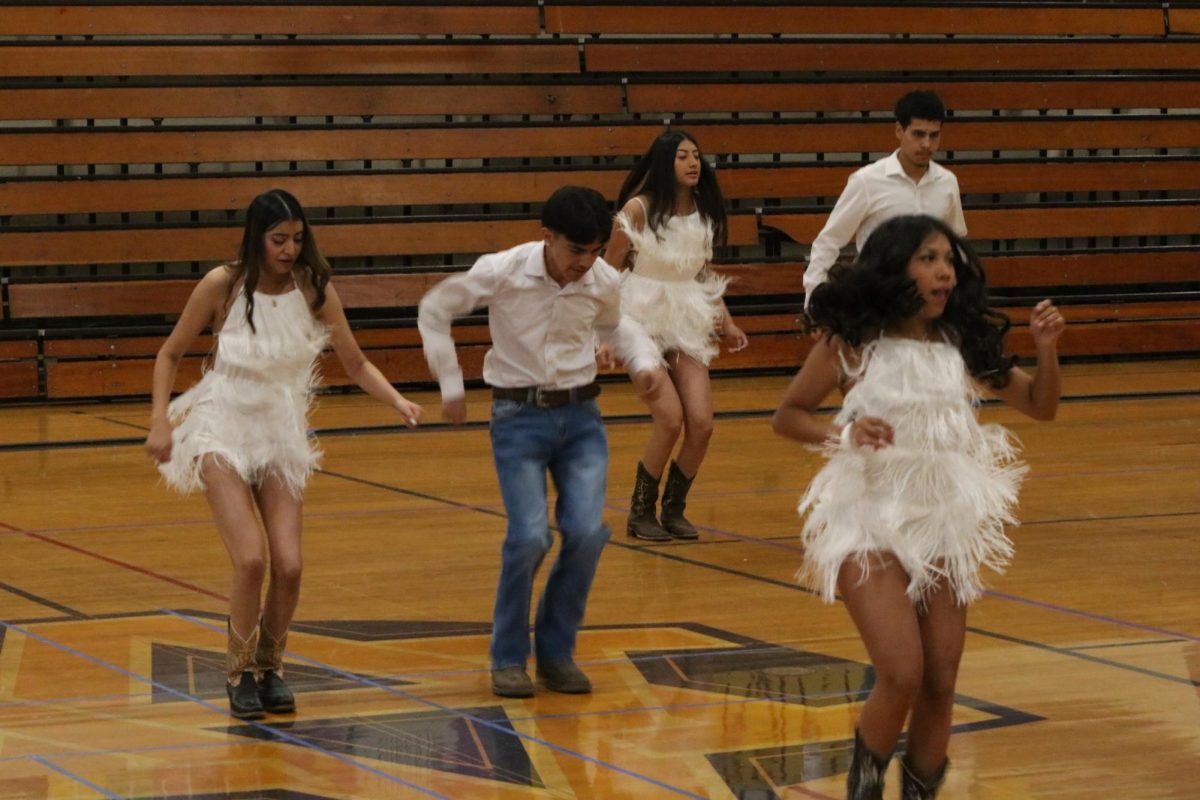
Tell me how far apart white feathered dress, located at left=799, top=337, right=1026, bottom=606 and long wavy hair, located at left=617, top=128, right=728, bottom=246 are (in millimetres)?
3521

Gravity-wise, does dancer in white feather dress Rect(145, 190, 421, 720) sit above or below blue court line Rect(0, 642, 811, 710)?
above

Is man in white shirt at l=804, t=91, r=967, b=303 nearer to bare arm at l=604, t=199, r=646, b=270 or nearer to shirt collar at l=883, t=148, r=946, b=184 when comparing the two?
shirt collar at l=883, t=148, r=946, b=184

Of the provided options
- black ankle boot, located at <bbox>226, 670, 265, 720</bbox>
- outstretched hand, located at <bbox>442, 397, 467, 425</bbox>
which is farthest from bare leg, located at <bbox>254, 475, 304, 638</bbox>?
outstretched hand, located at <bbox>442, 397, 467, 425</bbox>

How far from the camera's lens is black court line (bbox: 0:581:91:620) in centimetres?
587

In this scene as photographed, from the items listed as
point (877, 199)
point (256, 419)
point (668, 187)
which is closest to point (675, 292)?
point (668, 187)

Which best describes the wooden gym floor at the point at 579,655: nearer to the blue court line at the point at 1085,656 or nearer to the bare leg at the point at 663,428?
the blue court line at the point at 1085,656

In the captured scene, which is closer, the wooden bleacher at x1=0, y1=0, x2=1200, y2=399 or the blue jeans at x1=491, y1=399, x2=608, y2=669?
the blue jeans at x1=491, y1=399, x2=608, y2=669

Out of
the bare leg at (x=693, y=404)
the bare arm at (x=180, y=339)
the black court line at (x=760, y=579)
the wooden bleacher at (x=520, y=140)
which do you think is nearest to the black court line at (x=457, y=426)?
the black court line at (x=760, y=579)

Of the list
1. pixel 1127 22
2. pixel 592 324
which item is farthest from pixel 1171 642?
pixel 1127 22

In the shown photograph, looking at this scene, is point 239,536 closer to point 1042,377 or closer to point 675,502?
point 1042,377

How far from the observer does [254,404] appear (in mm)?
4777

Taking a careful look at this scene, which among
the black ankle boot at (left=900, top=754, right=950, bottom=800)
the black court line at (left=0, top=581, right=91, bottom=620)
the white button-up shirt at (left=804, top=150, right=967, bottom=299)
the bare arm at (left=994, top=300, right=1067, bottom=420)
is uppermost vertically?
the white button-up shirt at (left=804, top=150, right=967, bottom=299)

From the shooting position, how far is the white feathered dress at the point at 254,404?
4.73 meters

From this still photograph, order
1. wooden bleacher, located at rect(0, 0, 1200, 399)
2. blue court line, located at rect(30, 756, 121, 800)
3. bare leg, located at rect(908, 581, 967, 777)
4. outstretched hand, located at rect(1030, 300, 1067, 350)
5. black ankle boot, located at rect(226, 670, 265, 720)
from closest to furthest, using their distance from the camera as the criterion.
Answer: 1. bare leg, located at rect(908, 581, 967, 777)
2. outstretched hand, located at rect(1030, 300, 1067, 350)
3. blue court line, located at rect(30, 756, 121, 800)
4. black ankle boot, located at rect(226, 670, 265, 720)
5. wooden bleacher, located at rect(0, 0, 1200, 399)
